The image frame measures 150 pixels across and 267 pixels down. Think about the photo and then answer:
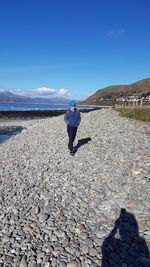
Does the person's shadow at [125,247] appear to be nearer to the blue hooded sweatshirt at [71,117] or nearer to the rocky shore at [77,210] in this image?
the rocky shore at [77,210]

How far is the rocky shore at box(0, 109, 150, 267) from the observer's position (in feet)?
15.1

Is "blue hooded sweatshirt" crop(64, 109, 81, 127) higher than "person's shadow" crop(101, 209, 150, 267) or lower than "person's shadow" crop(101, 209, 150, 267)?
higher

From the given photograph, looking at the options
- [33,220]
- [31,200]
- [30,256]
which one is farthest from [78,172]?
[30,256]

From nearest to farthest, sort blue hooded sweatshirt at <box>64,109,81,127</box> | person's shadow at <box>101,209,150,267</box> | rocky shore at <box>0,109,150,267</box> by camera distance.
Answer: person's shadow at <box>101,209,150,267</box> < rocky shore at <box>0,109,150,267</box> < blue hooded sweatshirt at <box>64,109,81,127</box>

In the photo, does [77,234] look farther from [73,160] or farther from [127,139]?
[127,139]

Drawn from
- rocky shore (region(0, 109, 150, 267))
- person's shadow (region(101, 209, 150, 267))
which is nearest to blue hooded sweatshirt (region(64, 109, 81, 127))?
rocky shore (region(0, 109, 150, 267))

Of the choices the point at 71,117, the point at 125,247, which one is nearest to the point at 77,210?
the point at 125,247

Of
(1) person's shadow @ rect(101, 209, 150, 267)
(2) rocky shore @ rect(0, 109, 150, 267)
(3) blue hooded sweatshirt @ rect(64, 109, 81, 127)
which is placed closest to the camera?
(1) person's shadow @ rect(101, 209, 150, 267)

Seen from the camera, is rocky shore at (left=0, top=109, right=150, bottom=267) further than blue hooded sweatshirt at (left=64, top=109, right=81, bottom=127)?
No

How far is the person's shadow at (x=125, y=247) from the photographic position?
4.36 metres

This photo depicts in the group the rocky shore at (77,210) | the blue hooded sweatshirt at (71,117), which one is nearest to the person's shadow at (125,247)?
the rocky shore at (77,210)

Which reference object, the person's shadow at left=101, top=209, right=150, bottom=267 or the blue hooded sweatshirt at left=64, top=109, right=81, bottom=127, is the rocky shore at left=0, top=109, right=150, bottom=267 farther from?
the blue hooded sweatshirt at left=64, top=109, right=81, bottom=127

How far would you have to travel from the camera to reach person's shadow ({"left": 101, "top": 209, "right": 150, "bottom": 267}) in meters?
4.36

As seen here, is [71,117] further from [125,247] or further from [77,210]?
[125,247]
